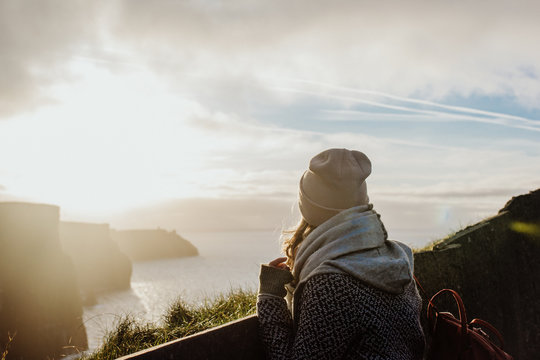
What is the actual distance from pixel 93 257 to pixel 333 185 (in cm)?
10447

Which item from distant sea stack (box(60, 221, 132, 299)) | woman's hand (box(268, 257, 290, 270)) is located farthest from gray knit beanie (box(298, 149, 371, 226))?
distant sea stack (box(60, 221, 132, 299))

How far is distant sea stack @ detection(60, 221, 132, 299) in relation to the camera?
93125 millimetres

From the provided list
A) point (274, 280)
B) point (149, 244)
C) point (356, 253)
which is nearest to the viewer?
point (356, 253)

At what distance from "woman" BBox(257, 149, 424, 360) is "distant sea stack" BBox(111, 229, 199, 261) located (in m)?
175

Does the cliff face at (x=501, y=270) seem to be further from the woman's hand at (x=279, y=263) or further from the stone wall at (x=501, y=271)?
the woman's hand at (x=279, y=263)

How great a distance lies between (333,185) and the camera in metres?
2.46

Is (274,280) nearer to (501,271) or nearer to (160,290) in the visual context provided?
(501,271)

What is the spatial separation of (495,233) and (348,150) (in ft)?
13.8

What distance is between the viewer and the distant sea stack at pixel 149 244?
174125 millimetres

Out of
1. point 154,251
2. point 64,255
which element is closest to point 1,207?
point 64,255

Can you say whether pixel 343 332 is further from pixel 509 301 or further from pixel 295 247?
pixel 509 301

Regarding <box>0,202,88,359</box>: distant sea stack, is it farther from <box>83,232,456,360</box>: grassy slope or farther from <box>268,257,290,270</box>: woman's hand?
<box>268,257,290,270</box>: woman's hand

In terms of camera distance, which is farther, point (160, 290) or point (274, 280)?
point (160, 290)

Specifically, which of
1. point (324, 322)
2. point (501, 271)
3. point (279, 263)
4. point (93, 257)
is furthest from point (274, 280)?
point (93, 257)
